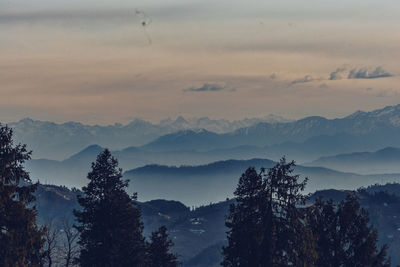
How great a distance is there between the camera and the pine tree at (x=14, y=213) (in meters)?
56.3

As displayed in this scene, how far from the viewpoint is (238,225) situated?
60.8 metres

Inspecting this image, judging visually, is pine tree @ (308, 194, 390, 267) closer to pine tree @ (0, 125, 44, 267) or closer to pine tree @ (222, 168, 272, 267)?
pine tree @ (222, 168, 272, 267)

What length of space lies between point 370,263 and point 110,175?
25.6m

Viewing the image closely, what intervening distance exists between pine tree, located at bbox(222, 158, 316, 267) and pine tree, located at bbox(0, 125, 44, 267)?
1705cm

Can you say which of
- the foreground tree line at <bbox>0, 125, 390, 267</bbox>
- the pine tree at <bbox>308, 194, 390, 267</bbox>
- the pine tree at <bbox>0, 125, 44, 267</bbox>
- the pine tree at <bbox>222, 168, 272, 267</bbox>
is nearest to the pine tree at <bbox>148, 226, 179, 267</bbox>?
the foreground tree line at <bbox>0, 125, 390, 267</bbox>

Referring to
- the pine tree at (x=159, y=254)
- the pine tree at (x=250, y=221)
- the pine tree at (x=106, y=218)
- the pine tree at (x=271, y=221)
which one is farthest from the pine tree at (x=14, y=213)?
the pine tree at (x=159, y=254)

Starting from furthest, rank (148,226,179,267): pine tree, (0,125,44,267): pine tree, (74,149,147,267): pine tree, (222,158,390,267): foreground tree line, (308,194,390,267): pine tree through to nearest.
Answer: (148,226,179,267): pine tree, (74,149,147,267): pine tree, (308,194,390,267): pine tree, (222,158,390,267): foreground tree line, (0,125,44,267): pine tree

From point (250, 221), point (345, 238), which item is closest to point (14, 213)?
point (250, 221)

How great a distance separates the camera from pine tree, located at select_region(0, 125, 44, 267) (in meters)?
56.3

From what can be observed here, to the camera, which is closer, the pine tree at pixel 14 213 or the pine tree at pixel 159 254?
the pine tree at pixel 14 213

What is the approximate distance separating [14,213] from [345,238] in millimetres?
29755

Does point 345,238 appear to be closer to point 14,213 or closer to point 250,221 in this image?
point 250,221

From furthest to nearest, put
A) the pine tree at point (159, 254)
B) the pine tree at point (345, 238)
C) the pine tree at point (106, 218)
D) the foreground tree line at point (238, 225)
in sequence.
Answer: the pine tree at point (159, 254) < the pine tree at point (106, 218) < the pine tree at point (345, 238) < the foreground tree line at point (238, 225)

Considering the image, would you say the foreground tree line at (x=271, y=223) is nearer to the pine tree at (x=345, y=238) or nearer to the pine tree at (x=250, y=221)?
the pine tree at (x=250, y=221)
